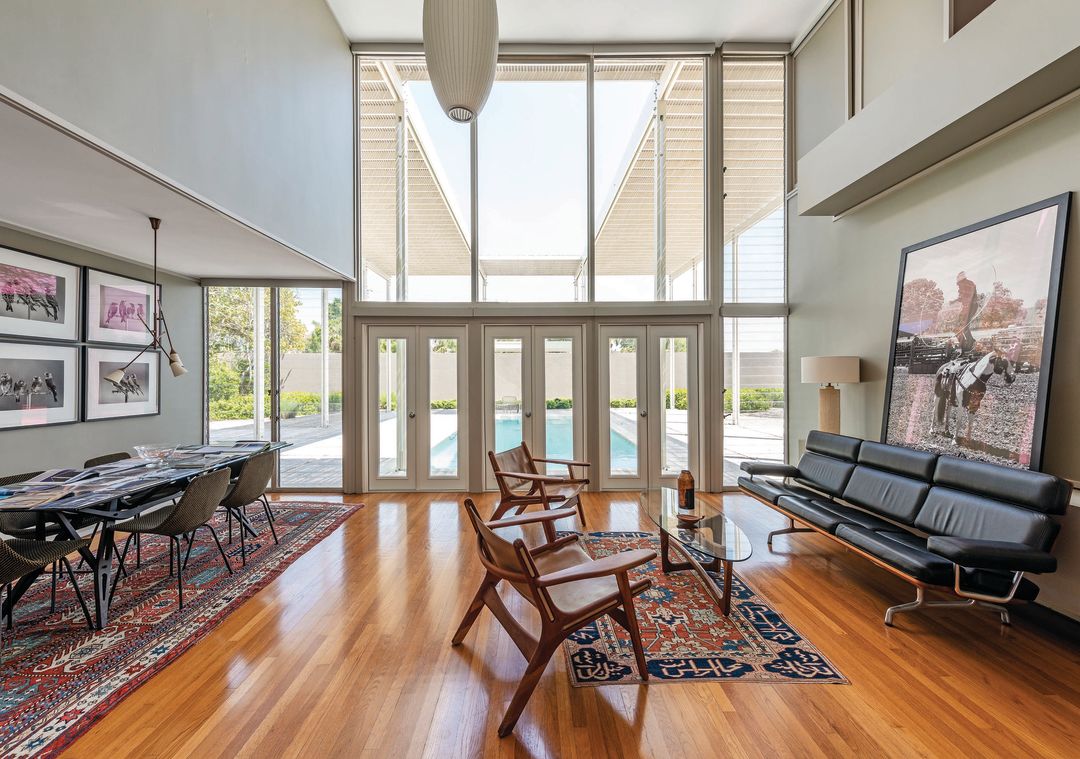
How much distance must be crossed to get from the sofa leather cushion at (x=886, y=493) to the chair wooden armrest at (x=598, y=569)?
233 centimetres

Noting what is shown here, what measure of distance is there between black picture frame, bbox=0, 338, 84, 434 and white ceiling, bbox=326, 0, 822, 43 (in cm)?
453

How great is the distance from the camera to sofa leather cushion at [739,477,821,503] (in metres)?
3.88

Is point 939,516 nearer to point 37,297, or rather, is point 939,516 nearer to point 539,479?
point 539,479

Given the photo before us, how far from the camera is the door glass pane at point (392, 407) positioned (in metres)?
5.82

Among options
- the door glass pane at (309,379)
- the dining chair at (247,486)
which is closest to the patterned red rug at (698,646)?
the dining chair at (247,486)

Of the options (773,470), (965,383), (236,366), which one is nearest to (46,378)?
(236,366)

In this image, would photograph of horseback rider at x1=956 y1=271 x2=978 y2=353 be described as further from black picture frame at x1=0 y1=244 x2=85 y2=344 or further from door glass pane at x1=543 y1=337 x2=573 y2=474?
black picture frame at x1=0 y1=244 x2=85 y2=344

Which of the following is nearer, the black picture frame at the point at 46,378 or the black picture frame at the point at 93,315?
the black picture frame at the point at 46,378

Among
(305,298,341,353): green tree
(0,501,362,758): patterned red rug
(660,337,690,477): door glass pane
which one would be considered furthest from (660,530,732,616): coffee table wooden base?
(305,298,341,353): green tree

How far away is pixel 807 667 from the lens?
227 cm

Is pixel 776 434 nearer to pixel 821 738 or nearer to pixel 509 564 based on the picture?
pixel 821 738

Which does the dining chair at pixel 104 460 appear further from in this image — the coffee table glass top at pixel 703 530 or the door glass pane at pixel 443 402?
the coffee table glass top at pixel 703 530

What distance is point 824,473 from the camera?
4.10m

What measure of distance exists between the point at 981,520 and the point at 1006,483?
0.26 m
